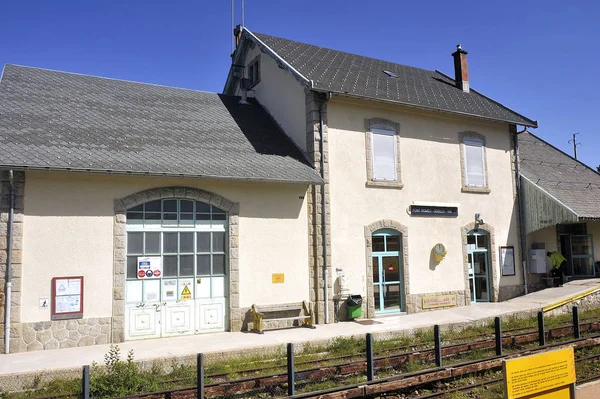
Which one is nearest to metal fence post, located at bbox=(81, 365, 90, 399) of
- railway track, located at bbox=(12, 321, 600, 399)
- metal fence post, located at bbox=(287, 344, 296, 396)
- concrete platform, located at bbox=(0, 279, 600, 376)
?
railway track, located at bbox=(12, 321, 600, 399)

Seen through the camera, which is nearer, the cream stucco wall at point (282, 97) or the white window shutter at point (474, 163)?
the cream stucco wall at point (282, 97)

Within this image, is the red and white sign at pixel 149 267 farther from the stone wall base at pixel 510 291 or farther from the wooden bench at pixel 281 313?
the stone wall base at pixel 510 291

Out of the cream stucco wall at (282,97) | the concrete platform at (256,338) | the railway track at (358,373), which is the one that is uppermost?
the cream stucco wall at (282,97)

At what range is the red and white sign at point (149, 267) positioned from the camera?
39.4 ft

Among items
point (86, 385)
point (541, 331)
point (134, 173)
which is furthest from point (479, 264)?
point (86, 385)

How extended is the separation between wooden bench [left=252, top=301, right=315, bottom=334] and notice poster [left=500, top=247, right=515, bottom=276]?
25.8ft

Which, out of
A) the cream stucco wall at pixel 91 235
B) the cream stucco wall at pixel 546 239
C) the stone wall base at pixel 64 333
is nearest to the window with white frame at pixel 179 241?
the cream stucco wall at pixel 91 235

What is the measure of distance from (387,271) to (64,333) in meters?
8.94

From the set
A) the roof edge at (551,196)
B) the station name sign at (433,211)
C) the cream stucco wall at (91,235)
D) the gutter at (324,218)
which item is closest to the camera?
the cream stucco wall at (91,235)

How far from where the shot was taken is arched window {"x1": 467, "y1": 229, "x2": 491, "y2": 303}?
17.3 meters

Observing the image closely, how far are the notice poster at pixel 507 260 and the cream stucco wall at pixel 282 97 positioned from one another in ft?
27.0

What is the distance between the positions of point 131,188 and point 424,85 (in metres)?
11.6

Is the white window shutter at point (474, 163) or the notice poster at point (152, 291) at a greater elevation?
the white window shutter at point (474, 163)

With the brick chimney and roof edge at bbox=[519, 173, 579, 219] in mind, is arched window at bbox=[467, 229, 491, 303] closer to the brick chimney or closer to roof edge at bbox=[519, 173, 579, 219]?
roof edge at bbox=[519, 173, 579, 219]
